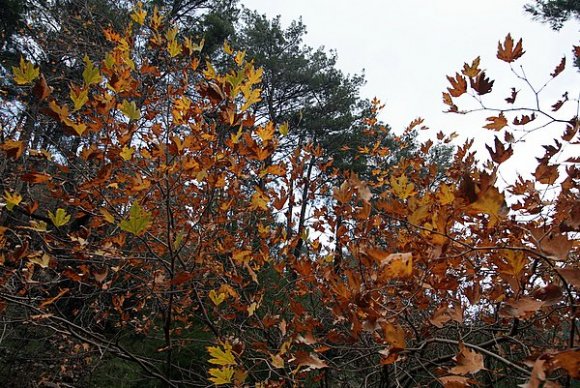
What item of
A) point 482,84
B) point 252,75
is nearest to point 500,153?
point 482,84

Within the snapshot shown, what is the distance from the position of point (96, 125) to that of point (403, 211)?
1317 mm

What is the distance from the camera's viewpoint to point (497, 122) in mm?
1462

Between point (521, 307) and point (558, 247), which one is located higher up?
point (558, 247)

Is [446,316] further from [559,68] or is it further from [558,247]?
[559,68]

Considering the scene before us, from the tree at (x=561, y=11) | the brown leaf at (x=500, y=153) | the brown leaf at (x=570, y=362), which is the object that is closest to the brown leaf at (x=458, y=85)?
the brown leaf at (x=500, y=153)

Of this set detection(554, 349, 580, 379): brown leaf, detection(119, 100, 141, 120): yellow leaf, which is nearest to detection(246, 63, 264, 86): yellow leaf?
detection(119, 100, 141, 120): yellow leaf

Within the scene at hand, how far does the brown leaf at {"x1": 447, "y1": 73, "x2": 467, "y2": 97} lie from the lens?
1.45 meters

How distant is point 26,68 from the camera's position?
1238mm

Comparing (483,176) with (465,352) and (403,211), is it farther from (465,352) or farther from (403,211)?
(403,211)

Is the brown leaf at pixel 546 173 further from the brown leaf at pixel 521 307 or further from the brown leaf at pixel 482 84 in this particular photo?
the brown leaf at pixel 521 307

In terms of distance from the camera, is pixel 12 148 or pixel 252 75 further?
pixel 252 75

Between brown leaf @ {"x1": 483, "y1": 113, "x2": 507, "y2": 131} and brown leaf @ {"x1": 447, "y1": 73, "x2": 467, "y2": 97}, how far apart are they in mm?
157

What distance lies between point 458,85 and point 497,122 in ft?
0.70

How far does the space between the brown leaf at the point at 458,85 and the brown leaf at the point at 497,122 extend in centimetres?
16
